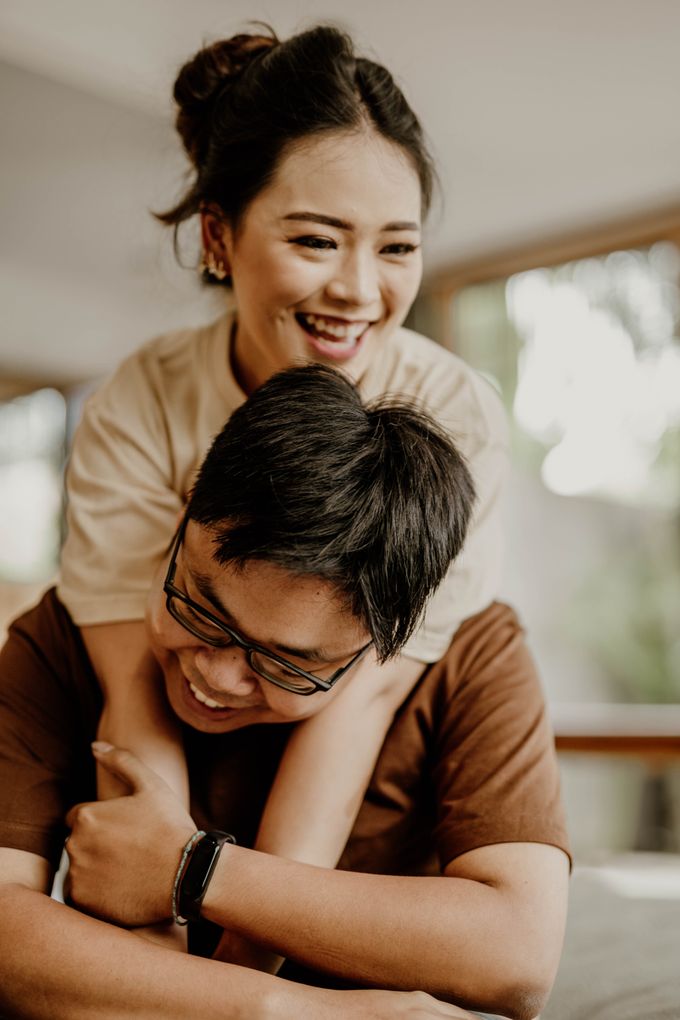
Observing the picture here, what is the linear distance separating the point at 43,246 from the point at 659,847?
3.99 meters

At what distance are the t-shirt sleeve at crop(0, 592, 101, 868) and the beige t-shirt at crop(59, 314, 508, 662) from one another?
0.33 feet

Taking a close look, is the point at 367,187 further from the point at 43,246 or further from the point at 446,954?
the point at 43,246

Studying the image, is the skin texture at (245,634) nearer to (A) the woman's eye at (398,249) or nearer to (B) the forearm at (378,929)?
(B) the forearm at (378,929)

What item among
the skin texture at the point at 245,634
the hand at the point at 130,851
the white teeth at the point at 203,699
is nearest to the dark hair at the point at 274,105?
the skin texture at the point at 245,634

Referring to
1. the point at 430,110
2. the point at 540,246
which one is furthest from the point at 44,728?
the point at 540,246

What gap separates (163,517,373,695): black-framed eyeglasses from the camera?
114cm

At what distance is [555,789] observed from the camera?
1315 millimetres

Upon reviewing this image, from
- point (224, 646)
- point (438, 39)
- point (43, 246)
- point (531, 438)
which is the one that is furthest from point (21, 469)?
point (224, 646)

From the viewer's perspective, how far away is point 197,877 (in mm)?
1126

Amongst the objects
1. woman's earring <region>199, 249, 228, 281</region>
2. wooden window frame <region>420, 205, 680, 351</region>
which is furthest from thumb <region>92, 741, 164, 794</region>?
wooden window frame <region>420, 205, 680, 351</region>

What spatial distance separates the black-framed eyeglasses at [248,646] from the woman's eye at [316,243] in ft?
1.53

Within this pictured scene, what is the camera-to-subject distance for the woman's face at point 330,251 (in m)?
1.34

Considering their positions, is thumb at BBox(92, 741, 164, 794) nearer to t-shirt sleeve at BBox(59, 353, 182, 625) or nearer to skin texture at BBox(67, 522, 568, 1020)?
skin texture at BBox(67, 522, 568, 1020)

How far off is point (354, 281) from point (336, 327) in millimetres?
75
